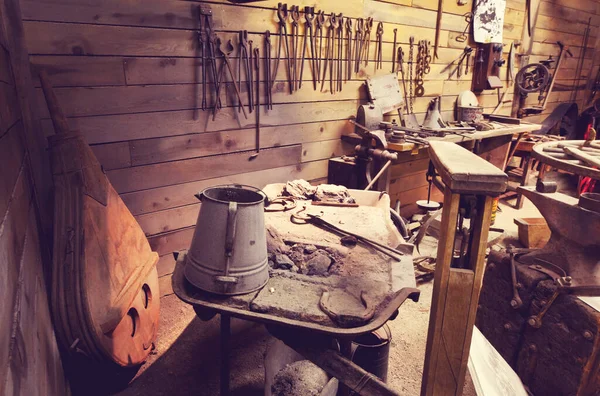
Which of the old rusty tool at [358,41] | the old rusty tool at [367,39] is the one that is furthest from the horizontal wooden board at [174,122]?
the old rusty tool at [367,39]

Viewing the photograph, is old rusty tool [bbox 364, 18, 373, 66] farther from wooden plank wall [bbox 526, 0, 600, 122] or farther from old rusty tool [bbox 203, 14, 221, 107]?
wooden plank wall [bbox 526, 0, 600, 122]

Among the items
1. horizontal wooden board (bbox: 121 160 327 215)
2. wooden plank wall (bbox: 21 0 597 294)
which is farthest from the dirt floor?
horizontal wooden board (bbox: 121 160 327 215)

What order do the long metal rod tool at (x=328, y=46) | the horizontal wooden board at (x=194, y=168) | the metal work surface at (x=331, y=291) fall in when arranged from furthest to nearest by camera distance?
the long metal rod tool at (x=328, y=46)
the horizontal wooden board at (x=194, y=168)
the metal work surface at (x=331, y=291)

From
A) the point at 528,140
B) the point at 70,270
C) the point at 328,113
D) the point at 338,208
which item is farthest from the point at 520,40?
the point at 70,270

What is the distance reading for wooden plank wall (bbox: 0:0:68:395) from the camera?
3.02ft

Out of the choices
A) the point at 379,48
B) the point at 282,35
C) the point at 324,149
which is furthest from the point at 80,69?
the point at 379,48

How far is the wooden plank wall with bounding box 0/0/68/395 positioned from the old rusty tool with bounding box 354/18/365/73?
2649mm

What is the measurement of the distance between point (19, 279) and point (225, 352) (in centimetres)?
100

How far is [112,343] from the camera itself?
187 centimetres

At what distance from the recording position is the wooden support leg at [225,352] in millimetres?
1839

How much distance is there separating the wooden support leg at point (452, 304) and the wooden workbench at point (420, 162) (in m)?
3.03

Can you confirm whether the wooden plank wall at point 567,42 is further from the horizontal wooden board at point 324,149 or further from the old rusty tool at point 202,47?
the old rusty tool at point 202,47

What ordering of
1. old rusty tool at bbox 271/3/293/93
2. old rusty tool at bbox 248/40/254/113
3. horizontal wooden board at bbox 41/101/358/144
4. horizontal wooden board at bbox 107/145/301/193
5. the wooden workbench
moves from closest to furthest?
horizontal wooden board at bbox 41/101/358/144, horizontal wooden board at bbox 107/145/301/193, old rusty tool at bbox 248/40/254/113, old rusty tool at bbox 271/3/293/93, the wooden workbench

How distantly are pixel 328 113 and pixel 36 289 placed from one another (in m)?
2.78
